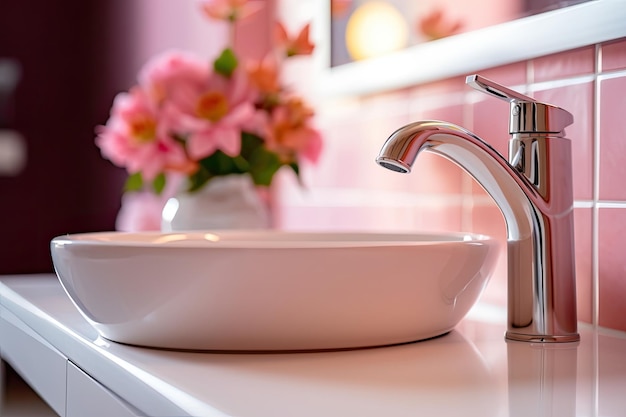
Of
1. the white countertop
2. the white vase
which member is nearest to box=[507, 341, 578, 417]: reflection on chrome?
the white countertop

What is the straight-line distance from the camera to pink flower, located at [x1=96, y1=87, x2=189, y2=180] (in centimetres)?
123

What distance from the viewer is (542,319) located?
69 centimetres

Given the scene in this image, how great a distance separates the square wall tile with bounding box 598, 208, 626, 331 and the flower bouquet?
0.56 m

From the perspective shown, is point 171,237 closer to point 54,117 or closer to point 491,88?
point 491,88

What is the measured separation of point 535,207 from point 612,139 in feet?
0.46

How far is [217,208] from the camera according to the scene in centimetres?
123

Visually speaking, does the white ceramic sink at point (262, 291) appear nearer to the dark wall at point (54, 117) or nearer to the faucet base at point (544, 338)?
the faucet base at point (544, 338)

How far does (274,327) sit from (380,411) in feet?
0.55

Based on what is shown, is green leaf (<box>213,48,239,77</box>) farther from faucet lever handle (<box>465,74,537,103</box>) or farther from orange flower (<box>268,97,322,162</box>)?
faucet lever handle (<box>465,74,537,103</box>)

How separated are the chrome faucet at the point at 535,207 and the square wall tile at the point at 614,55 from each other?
12 centimetres

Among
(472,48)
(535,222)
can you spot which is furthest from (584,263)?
(472,48)

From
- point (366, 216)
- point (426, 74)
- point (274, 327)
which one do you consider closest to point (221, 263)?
point (274, 327)

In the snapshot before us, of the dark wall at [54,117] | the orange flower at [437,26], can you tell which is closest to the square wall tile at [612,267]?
the orange flower at [437,26]

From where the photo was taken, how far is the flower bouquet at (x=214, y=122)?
1.22 metres
